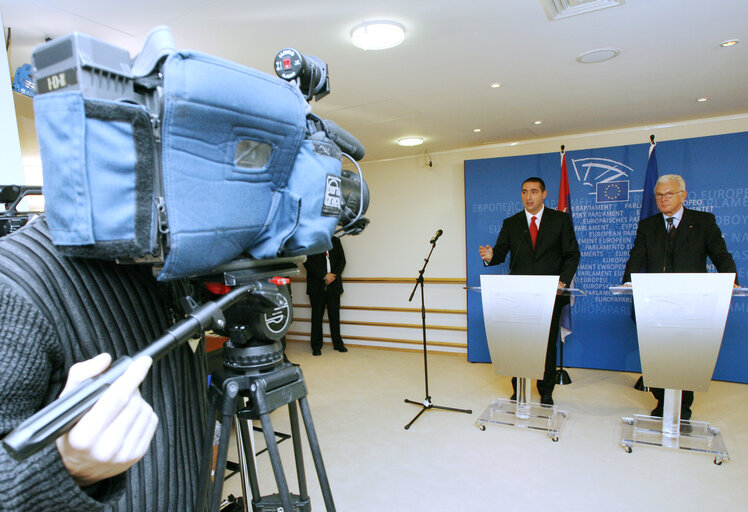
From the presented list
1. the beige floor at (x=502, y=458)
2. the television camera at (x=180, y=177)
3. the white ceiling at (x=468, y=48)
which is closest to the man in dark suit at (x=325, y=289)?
the beige floor at (x=502, y=458)

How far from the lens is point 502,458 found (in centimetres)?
275

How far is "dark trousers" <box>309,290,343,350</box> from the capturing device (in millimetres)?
5578

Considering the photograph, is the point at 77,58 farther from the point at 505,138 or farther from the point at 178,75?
the point at 505,138

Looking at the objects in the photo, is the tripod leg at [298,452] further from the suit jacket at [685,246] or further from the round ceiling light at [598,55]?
the suit jacket at [685,246]

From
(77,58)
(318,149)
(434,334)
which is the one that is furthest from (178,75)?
(434,334)

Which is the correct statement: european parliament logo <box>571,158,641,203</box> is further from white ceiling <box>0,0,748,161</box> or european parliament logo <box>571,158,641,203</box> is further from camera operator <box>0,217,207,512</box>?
camera operator <box>0,217,207,512</box>

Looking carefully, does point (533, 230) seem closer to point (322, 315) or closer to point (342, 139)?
point (322, 315)

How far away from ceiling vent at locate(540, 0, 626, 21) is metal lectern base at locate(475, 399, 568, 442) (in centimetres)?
252

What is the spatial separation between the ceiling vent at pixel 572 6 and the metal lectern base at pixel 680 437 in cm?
252

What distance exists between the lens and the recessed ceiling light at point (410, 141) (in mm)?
4602

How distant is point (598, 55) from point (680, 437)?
2470mm

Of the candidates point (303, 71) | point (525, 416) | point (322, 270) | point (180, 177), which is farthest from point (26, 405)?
point (322, 270)

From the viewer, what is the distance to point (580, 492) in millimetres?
2375

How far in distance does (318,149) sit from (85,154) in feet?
1.11
